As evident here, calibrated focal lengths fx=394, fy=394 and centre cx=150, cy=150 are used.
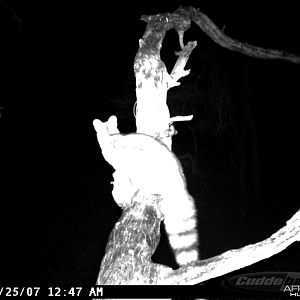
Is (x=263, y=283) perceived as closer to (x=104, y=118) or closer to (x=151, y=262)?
(x=151, y=262)

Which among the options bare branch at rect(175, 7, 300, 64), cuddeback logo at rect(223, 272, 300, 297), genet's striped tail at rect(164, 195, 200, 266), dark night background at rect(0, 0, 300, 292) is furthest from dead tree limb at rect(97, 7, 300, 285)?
dark night background at rect(0, 0, 300, 292)

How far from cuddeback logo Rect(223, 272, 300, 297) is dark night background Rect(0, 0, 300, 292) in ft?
8.81

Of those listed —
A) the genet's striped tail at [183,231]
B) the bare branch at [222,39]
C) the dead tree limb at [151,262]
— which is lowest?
the dead tree limb at [151,262]

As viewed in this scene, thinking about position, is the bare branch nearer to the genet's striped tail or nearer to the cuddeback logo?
the genet's striped tail

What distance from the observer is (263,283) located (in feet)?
9.91

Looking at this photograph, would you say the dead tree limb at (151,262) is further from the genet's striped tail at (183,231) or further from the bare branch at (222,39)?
the bare branch at (222,39)

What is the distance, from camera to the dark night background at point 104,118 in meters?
6.80

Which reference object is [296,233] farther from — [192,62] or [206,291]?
[192,62]

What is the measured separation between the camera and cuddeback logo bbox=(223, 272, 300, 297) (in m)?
2.75

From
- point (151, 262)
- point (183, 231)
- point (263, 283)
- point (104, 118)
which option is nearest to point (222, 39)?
point (183, 231)

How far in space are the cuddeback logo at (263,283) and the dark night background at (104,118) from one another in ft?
8.81

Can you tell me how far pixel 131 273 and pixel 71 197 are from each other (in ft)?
28.5

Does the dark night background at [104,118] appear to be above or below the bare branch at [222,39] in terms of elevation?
above

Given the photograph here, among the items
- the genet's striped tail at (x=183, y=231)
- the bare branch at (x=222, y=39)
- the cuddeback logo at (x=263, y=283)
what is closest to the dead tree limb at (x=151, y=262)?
the genet's striped tail at (x=183, y=231)
